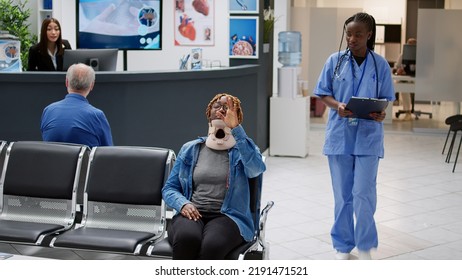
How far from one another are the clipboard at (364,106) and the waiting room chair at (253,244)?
2.96 feet

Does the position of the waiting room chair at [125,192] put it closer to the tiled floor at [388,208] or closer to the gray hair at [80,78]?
the tiled floor at [388,208]

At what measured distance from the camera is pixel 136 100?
288 inches

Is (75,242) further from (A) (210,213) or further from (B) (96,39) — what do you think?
(B) (96,39)

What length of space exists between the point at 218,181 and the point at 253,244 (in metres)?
0.41

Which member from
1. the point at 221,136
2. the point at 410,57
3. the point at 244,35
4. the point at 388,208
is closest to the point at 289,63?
the point at 244,35

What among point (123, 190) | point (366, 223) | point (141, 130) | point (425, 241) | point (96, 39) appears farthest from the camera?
point (96, 39)

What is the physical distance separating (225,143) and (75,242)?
3.37ft

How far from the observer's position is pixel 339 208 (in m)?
5.43

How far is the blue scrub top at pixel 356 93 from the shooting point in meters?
5.22

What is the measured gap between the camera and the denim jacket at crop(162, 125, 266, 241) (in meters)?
4.46

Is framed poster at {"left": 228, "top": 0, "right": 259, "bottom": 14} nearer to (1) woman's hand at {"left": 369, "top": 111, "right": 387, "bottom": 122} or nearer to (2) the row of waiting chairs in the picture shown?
(1) woman's hand at {"left": 369, "top": 111, "right": 387, "bottom": 122}

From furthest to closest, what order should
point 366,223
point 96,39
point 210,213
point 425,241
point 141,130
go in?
point 96,39 < point 141,130 < point 425,241 < point 366,223 < point 210,213

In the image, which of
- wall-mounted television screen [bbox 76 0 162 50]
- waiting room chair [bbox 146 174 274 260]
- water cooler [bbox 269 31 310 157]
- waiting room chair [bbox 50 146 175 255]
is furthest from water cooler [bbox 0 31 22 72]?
water cooler [bbox 269 31 310 157]
